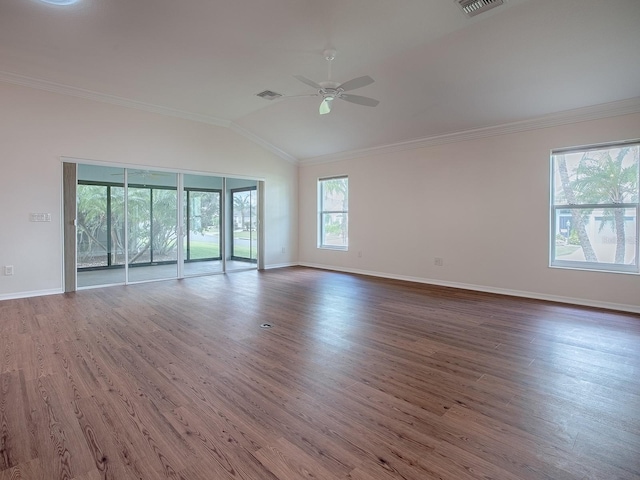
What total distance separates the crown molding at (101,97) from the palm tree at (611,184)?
21.8ft

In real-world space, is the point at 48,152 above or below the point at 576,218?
above

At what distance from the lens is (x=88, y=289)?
600cm

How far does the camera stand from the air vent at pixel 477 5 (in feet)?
11.1

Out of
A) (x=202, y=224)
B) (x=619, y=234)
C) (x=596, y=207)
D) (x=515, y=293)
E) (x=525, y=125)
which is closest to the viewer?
(x=619, y=234)

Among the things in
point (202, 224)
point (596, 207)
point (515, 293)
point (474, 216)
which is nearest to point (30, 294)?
point (202, 224)

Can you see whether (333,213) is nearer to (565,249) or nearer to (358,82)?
(565,249)

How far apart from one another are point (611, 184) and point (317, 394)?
5247mm

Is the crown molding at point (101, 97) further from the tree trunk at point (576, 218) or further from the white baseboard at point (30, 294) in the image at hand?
the tree trunk at point (576, 218)

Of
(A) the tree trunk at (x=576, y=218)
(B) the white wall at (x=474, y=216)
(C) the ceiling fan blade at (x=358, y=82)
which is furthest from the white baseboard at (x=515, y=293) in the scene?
(C) the ceiling fan blade at (x=358, y=82)

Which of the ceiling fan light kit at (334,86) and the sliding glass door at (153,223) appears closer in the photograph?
the ceiling fan light kit at (334,86)

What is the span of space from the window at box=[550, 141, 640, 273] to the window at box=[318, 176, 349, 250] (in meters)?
4.28

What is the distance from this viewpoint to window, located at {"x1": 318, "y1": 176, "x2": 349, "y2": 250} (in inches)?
331

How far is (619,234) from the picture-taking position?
4.90 metres

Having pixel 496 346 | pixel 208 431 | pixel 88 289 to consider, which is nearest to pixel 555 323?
pixel 496 346
